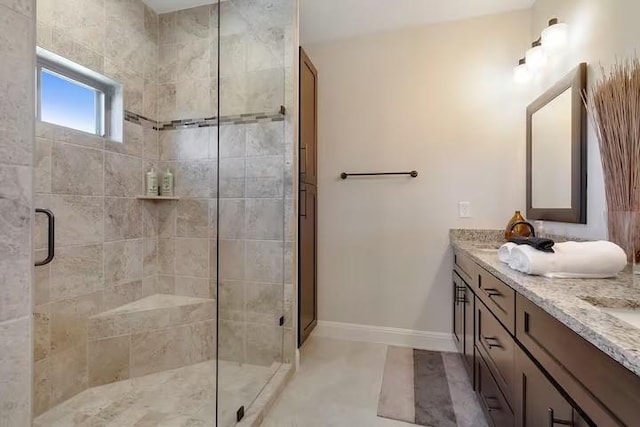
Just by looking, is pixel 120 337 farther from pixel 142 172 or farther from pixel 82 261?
pixel 142 172

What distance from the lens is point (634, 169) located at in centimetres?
120

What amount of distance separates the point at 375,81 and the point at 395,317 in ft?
6.34

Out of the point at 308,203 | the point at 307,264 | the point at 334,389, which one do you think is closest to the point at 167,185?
the point at 308,203

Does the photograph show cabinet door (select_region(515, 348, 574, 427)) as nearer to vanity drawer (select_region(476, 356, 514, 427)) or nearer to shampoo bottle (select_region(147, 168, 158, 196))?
vanity drawer (select_region(476, 356, 514, 427))

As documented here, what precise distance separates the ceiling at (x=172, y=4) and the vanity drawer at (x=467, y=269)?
2592 millimetres

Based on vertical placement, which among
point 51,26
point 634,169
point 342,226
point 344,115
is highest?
point 51,26

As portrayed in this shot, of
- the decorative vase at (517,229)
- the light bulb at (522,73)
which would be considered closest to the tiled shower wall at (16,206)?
the decorative vase at (517,229)

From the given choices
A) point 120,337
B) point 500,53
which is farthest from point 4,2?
point 500,53

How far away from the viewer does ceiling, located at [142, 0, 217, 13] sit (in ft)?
7.91

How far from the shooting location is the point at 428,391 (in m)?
1.85

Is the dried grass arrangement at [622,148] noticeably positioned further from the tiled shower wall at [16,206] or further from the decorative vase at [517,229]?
the tiled shower wall at [16,206]

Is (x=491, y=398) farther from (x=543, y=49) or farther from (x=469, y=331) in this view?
(x=543, y=49)

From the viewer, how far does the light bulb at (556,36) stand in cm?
179

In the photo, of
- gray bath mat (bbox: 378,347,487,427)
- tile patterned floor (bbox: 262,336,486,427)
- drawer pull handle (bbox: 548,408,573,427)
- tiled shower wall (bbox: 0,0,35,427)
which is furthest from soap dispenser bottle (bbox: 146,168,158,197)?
drawer pull handle (bbox: 548,408,573,427)
